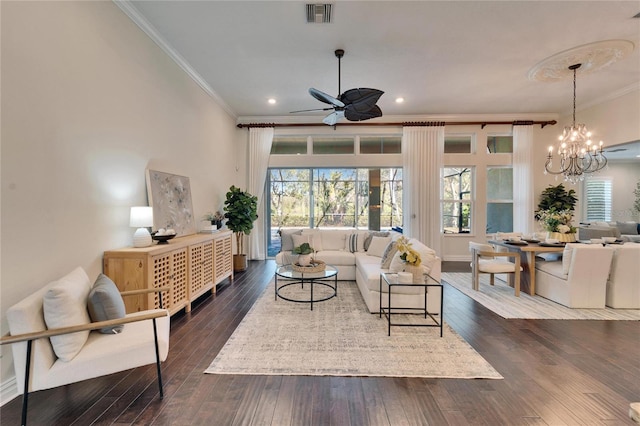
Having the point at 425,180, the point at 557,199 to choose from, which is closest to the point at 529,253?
the point at 425,180

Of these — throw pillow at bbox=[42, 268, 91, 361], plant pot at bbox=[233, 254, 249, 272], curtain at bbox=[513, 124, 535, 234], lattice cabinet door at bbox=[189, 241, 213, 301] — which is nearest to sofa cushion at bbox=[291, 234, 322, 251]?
Result: plant pot at bbox=[233, 254, 249, 272]

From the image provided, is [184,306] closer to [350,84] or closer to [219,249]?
[219,249]

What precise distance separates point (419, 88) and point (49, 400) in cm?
599

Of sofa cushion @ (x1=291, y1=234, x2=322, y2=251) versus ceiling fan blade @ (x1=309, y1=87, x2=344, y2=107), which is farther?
sofa cushion @ (x1=291, y1=234, x2=322, y2=251)

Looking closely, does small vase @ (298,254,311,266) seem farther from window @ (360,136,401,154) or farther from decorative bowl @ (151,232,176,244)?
window @ (360,136,401,154)

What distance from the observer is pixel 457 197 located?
682 centimetres

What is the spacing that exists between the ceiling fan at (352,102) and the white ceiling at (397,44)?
0.62 metres

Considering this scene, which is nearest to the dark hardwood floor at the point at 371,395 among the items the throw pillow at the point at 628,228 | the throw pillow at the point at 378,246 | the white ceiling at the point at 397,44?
the throw pillow at the point at 378,246

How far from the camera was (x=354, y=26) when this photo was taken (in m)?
3.22

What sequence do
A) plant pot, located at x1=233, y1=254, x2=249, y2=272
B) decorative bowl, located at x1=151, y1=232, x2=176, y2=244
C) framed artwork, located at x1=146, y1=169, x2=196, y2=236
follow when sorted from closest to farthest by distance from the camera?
decorative bowl, located at x1=151, y1=232, x2=176, y2=244, framed artwork, located at x1=146, y1=169, x2=196, y2=236, plant pot, located at x1=233, y1=254, x2=249, y2=272

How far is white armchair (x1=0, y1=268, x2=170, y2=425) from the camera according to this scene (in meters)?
1.59

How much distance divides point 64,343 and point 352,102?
11.4 ft

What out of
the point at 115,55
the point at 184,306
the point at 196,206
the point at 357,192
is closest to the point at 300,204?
the point at 357,192

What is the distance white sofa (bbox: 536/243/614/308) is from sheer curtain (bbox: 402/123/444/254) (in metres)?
2.84
